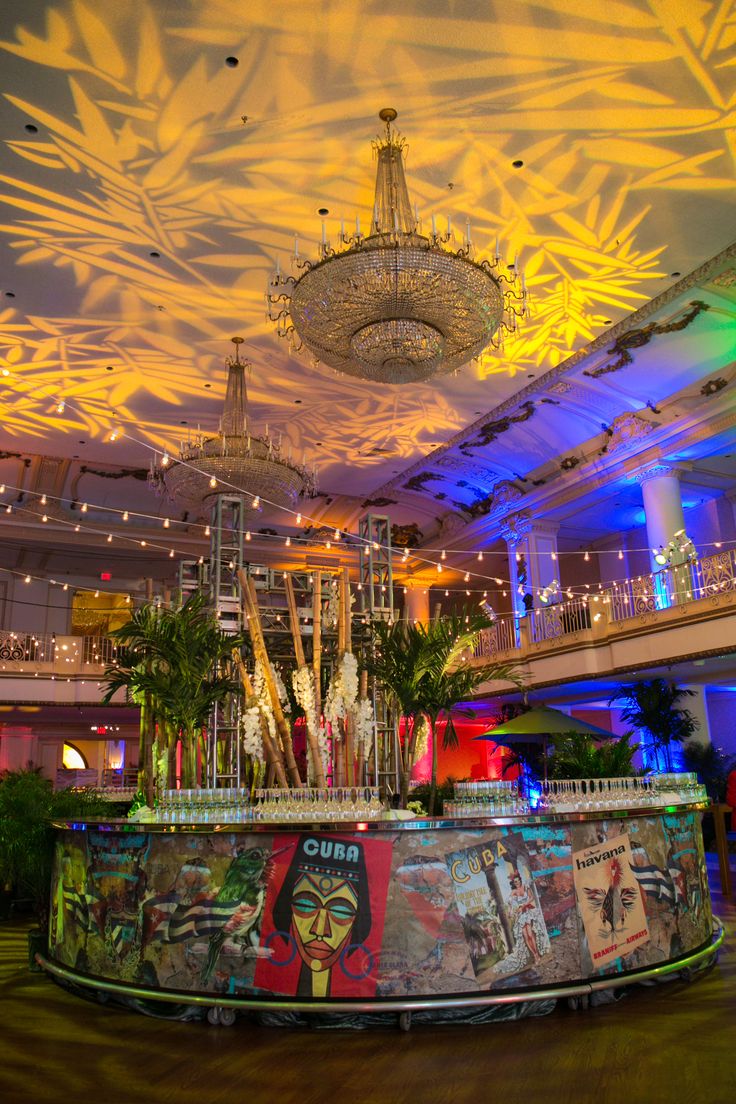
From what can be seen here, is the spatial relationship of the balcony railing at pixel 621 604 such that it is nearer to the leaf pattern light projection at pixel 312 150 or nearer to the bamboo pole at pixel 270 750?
the leaf pattern light projection at pixel 312 150

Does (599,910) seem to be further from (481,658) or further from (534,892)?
(481,658)

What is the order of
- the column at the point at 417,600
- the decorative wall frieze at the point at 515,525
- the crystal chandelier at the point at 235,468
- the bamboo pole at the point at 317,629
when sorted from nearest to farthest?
the bamboo pole at the point at 317,629
the crystal chandelier at the point at 235,468
the decorative wall frieze at the point at 515,525
the column at the point at 417,600

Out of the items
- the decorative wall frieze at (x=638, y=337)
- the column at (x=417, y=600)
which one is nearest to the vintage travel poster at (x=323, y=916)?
the decorative wall frieze at (x=638, y=337)

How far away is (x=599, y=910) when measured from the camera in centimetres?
446

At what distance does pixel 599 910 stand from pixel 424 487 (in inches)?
490

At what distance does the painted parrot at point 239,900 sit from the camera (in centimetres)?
430

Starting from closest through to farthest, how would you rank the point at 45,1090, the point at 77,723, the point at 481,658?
1. the point at 45,1090
2. the point at 481,658
3. the point at 77,723

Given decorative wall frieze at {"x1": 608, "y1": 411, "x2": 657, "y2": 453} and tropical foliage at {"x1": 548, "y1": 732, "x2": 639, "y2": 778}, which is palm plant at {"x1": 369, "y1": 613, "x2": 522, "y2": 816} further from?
decorative wall frieze at {"x1": 608, "y1": 411, "x2": 657, "y2": 453}

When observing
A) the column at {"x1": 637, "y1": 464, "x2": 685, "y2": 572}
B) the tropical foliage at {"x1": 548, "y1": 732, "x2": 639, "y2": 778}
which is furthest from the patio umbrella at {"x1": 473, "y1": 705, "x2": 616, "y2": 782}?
the column at {"x1": 637, "y1": 464, "x2": 685, "y2": 572}

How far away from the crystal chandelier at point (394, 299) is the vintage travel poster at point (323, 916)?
11.8 ft

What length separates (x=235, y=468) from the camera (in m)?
9.13

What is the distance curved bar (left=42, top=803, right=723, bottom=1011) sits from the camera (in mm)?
4156

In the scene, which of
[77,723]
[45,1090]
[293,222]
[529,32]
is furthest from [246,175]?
[77,723]

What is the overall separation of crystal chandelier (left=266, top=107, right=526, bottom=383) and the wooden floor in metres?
4.41
